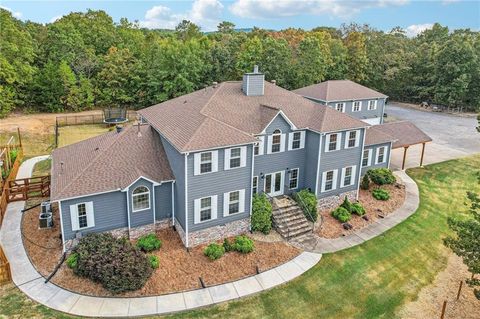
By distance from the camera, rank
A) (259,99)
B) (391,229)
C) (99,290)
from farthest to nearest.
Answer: (259,99) → (391,229) → (99,290)

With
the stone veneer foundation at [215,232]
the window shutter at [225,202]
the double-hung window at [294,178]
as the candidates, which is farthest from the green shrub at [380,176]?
the window shutter at [225,202]

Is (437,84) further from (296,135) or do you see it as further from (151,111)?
(151,111)

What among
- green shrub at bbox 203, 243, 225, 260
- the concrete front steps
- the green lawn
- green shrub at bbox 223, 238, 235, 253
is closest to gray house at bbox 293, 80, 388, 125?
the green lawn

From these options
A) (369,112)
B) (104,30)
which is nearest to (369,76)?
(369,112)

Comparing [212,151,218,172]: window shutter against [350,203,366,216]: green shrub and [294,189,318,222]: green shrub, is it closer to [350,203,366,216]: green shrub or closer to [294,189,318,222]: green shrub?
[294,189,318,222]: green shrub

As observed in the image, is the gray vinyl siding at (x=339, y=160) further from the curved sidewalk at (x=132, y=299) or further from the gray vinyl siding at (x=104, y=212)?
the gray vinyl siding at (x=104, y=212)
